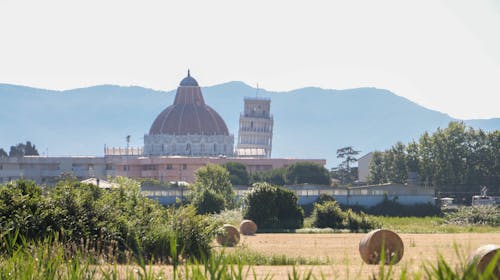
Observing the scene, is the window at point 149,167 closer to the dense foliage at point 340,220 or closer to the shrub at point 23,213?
the dense foliage at point 340,220

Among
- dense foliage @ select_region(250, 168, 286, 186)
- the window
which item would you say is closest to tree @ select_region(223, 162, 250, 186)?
dense foliage @ select_region(250, 168, 286, 186)

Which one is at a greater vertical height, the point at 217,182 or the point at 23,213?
the point at 217,182

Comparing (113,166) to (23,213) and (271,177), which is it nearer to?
→ (271,177)

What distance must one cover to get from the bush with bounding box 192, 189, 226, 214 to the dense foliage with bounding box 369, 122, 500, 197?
38771mm

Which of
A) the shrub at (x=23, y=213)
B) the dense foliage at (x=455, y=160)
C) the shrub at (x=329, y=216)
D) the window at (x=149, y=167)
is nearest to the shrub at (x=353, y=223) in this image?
the shrub at (x=329, y=216)

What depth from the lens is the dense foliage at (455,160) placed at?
372 ft

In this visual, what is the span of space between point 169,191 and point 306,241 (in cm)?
5212

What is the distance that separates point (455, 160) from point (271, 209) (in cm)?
5114

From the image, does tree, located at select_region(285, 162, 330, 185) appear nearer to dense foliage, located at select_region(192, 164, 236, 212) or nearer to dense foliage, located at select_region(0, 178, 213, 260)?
dense foliage, located at select_region(192, 164, 236, 212)

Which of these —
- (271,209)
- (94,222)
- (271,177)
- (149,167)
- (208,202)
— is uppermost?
(149,167)

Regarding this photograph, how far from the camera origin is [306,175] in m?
158

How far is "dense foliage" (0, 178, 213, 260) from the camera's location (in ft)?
100

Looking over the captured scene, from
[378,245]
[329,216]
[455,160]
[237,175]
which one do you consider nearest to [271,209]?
[329,216]

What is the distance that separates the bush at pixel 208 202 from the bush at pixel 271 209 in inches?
339
